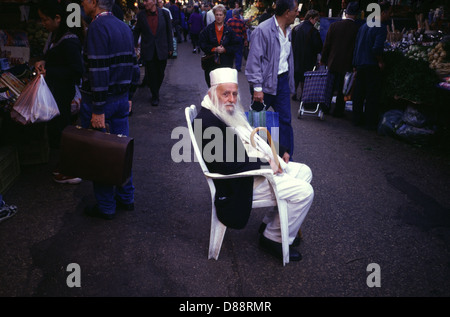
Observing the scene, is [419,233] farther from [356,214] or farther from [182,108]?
[182,108]

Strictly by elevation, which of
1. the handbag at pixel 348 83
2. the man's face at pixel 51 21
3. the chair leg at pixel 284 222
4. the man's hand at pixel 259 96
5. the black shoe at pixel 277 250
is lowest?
the black shoe at pixel 277 250

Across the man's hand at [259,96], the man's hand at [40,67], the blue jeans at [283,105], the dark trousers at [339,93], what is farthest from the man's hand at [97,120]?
the dark trousers at [339,93]

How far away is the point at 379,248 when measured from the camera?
327 cm

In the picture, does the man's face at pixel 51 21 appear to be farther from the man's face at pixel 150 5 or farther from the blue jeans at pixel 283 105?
the man's face at pixel 150 5

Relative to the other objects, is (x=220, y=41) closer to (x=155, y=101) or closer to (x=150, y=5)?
(x=150, y=5)

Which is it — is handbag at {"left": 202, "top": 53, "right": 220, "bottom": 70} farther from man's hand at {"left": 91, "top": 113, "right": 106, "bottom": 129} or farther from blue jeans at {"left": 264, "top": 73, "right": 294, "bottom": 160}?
man's hand at {"left": 91, "top": 113, "right": 106, "bottom": 129}

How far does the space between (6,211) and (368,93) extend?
5863 millimetres

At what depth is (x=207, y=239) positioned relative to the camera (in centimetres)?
334

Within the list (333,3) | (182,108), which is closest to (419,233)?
(182,108)

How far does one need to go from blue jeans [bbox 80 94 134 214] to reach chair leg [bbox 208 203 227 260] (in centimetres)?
104

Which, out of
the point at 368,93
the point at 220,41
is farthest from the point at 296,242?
the point at 220,41

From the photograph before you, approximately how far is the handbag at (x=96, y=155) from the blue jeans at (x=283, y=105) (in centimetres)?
207

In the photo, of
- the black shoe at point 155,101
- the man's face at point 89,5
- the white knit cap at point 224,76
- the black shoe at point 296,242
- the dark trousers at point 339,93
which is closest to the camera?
the white knit cap at point 224,76

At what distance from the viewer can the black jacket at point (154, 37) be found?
7309 millimetres
